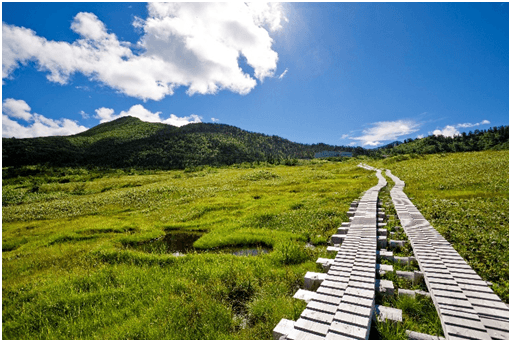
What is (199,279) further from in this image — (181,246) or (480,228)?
(480,228)

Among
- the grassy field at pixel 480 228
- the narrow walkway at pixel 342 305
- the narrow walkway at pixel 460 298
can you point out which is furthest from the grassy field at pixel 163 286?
the grassy field at pixel 480 228

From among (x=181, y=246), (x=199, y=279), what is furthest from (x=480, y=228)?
(x=181, y=246)

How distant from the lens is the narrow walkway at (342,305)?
202 inches

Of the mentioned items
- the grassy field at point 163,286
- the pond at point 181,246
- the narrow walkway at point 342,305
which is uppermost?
the narrow walkway at point 342,305

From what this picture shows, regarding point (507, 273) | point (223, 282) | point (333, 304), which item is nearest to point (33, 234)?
point (223, 282)

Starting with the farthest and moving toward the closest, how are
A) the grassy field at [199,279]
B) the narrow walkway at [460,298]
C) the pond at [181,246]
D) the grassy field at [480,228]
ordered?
the pond at [181,246], the grassy field at [480,228], the grassy field at [199,279], the narrow walkway at [460,298]

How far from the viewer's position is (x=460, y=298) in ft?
19.9

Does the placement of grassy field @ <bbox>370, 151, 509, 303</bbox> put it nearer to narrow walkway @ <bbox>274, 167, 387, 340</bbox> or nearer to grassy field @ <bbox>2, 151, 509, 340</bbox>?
grassy field @ <bbox>2, 151, 509, 340</bbox>

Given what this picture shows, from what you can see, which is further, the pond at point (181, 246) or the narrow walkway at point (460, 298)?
the pond at point (181, 246)

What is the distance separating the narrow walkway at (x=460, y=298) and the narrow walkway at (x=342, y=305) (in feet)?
5.18

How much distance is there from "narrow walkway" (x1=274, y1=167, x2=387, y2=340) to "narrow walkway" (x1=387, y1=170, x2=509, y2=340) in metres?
1.58

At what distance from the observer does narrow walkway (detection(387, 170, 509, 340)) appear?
512cm

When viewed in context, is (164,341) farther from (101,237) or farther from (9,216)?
(9,216)

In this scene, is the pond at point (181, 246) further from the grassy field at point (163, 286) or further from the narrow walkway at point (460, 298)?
the narrow walkway at point (460, 298)
